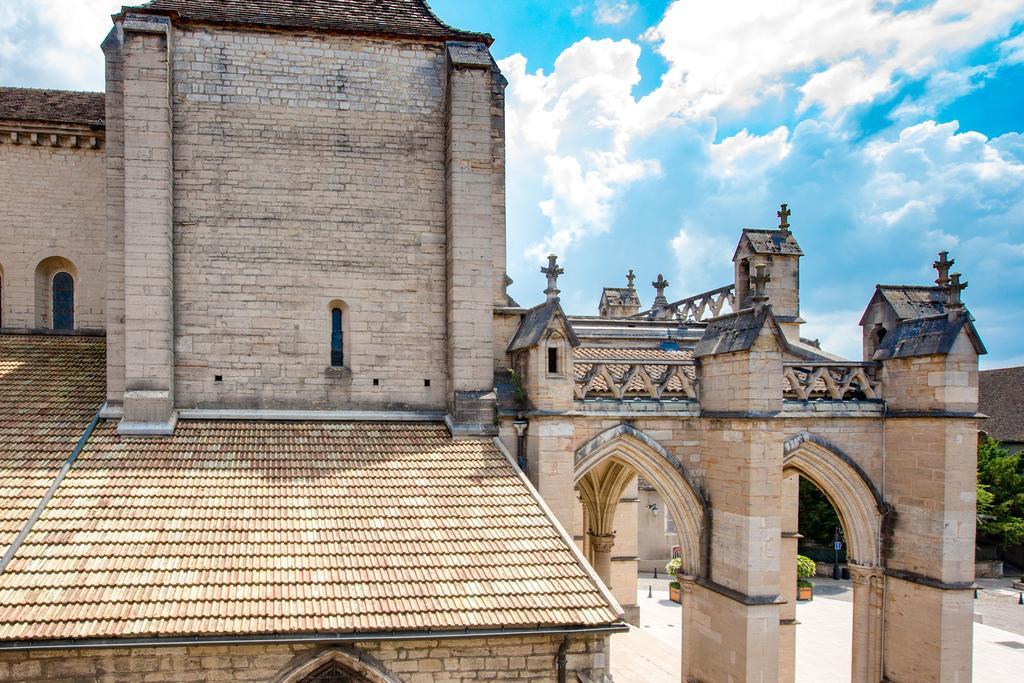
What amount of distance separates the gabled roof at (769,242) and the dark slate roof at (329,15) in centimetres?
910

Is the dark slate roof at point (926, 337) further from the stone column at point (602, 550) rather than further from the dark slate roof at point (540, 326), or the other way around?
the stone column at point (602, 550)

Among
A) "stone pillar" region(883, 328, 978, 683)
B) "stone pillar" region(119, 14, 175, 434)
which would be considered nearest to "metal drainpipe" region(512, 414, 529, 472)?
"stone pillar" region(119, 14, 175, 434)

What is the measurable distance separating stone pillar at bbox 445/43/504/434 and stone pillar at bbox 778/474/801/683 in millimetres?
7749

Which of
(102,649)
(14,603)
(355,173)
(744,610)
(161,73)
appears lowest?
(744,610)

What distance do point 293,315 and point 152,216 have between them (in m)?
2.68

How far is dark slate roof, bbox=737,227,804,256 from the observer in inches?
727

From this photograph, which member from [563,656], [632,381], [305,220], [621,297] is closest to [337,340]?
[305,220]

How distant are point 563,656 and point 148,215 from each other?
9.15 m

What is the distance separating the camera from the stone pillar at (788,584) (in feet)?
49.3

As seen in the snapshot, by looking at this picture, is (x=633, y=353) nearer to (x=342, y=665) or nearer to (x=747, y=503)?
(x=747, y=503)

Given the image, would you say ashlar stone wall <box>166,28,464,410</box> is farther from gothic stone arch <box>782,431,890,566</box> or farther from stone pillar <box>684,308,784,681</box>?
gothic stone arch <box>782,431,890,566</box>

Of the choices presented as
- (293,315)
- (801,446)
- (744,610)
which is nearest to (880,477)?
(801,446)

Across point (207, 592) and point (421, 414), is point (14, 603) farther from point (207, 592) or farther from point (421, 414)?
point (421, 414)

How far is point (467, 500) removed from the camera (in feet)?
33.0
